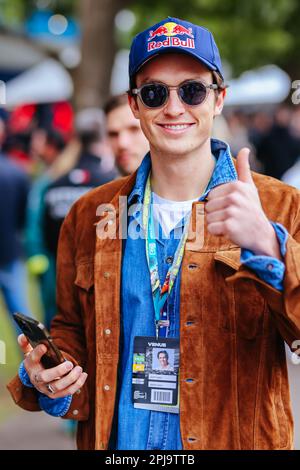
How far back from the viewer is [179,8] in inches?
609

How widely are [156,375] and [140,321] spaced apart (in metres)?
0.18

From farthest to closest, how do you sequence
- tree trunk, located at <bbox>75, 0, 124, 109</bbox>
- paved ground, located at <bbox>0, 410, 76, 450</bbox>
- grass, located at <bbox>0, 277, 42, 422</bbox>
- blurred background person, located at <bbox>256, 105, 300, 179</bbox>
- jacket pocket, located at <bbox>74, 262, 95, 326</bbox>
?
blurred background person, located at <bbox>256, 105, 300, 179</bbox> → tree trunk, located at <bbox>75, 0, 124, 109</bbox> → grass, located at <bbox>0, 277, 42, 422</bbox> → paved ground, located at <bbox>0, 410, 76, 450</bbox> → jacket pocket, located at <bbox>74, 262, 95, 326</bbox>

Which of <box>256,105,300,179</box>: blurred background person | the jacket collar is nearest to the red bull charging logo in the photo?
the jacket collar

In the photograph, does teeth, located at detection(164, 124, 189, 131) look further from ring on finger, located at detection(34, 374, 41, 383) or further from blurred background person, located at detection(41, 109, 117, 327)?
blurred background person, located at detection(41, 109, 117, 327)

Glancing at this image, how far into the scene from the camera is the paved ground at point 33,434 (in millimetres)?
6258

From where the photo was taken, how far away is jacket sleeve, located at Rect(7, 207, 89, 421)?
2902 mm

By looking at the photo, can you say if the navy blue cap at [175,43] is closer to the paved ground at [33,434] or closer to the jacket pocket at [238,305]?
the jacket pocket at [238,305]

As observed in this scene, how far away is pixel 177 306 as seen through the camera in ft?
8.84

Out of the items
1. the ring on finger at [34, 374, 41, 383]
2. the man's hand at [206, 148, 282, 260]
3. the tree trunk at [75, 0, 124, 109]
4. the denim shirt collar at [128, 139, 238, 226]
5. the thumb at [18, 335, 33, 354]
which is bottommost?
the ring on finger at [34, 374, 41, 383]

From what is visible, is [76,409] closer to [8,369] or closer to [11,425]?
[11,425]

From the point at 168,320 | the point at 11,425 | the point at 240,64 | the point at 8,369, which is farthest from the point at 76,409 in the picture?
the point at 240,64

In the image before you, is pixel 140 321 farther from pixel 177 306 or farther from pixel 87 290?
pixel 87 290

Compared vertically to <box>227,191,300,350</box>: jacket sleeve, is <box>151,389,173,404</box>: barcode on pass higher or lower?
lower
